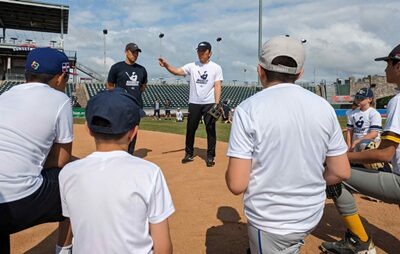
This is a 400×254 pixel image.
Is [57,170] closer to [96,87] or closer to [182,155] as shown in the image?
[182,155]

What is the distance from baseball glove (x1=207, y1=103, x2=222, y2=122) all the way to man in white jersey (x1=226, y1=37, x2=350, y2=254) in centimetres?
450

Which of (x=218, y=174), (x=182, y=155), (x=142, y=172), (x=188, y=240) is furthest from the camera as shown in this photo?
(x=182, y=155)

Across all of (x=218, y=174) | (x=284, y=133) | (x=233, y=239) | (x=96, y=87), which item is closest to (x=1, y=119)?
(x=284, y=133)

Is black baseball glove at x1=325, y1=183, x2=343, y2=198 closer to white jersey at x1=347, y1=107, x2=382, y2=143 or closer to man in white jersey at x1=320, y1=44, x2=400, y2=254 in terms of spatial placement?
man in white jersey at x1=320, y1=44, x2=400, y2=254

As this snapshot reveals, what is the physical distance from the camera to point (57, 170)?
2824 mm

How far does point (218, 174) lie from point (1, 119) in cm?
432

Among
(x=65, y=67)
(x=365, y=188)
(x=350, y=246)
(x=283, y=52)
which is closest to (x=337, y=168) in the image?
(x=283, y=52)

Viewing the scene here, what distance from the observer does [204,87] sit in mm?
6973

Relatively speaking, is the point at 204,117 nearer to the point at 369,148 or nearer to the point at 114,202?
the point at 369,148

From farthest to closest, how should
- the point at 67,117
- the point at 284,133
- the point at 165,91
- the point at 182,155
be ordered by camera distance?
the point at 165,91, the point at 182,155, the point at 67,117, the point at 284,133

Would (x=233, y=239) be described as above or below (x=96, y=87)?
below

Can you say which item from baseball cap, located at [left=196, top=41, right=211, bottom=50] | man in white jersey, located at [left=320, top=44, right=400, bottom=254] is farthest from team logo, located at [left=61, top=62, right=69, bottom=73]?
→ baseball cap, located at [left=196, top=41, right=211, bottom=50]

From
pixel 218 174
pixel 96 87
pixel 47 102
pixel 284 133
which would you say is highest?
pixel 96 87

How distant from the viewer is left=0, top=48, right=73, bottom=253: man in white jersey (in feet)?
7.92
